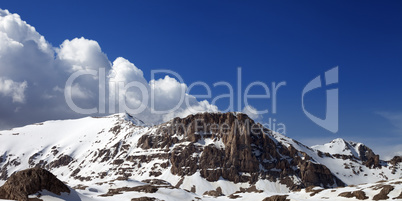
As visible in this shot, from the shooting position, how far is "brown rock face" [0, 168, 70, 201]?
99.6 meters

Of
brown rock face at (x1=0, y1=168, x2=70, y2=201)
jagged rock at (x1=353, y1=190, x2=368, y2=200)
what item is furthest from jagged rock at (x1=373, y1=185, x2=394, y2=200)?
brown rock face at (x1=0, y1=168, x2=70, y2=201)

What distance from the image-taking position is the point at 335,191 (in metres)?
151

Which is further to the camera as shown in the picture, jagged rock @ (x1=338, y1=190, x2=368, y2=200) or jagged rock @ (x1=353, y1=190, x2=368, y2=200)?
jagged rock @ (x1=338, y1=190, x2=368, y2=200)

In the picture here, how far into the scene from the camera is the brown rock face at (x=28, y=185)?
327ft

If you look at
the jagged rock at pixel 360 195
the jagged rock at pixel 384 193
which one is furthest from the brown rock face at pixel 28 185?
the jagged rock at pixel 384 193

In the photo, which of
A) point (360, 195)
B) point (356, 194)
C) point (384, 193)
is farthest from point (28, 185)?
point (384, 193)

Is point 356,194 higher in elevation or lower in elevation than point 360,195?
lower

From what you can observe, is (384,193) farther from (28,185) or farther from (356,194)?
(28,185)

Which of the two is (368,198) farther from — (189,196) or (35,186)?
(35,186)

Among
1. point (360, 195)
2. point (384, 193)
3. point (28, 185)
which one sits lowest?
point (360, 195)

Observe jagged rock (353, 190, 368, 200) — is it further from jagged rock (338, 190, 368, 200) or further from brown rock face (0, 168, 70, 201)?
brown rock face (0, 168, 70, 201)

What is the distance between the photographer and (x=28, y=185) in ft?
334

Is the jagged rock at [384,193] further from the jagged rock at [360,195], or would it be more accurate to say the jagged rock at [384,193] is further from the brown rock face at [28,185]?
the brown rock face at [28,185]

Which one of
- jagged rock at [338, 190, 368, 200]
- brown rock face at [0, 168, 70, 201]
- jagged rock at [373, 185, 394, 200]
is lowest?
jagged rock at [338, 190, 368, 200]
